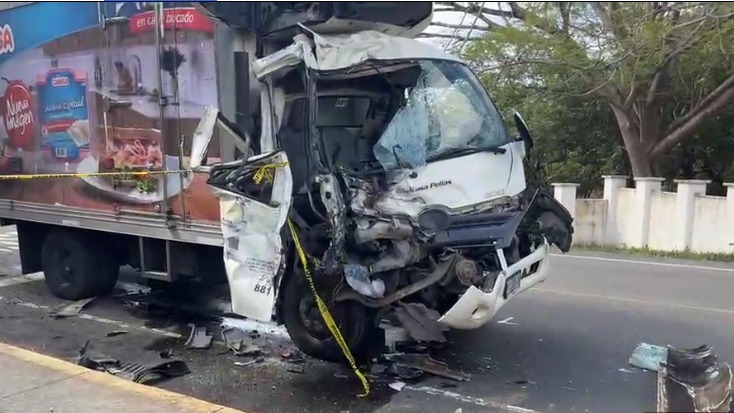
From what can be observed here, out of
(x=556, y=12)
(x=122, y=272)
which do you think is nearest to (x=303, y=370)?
(x=122, y=272)

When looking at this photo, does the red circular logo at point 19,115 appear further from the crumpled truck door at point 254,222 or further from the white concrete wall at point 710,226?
the white concrete wall at point 710,226

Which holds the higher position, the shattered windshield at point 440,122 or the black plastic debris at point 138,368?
the shattered windshield at point 440,122

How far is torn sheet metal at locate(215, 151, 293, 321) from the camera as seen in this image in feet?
17.5

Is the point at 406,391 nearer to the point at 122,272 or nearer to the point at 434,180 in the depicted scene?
the point at 434,180

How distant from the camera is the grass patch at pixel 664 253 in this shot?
12.2 m

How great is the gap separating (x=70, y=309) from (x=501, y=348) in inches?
184

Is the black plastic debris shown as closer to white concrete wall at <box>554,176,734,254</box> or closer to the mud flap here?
the mud flap

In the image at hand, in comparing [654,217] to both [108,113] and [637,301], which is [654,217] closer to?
[637,301]

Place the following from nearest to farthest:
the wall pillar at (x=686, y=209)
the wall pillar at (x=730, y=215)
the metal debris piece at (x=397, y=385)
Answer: the metal debris piece at (x=397, y=385) → the wall pillar at (x=730, y=215) → the wall pillar at (x=686, y=209)

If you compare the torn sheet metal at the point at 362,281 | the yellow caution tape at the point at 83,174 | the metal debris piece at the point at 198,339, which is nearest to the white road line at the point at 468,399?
the torn sheet metal at the point at 362,281

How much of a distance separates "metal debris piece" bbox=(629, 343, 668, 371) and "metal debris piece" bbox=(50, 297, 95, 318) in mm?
5637

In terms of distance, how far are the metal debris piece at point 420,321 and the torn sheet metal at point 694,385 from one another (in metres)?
1.69

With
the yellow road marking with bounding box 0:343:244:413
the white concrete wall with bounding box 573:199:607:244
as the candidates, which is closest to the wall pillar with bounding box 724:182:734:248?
the white concrete wall with bounding box 573:199:607:244

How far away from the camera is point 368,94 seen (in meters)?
6.17
